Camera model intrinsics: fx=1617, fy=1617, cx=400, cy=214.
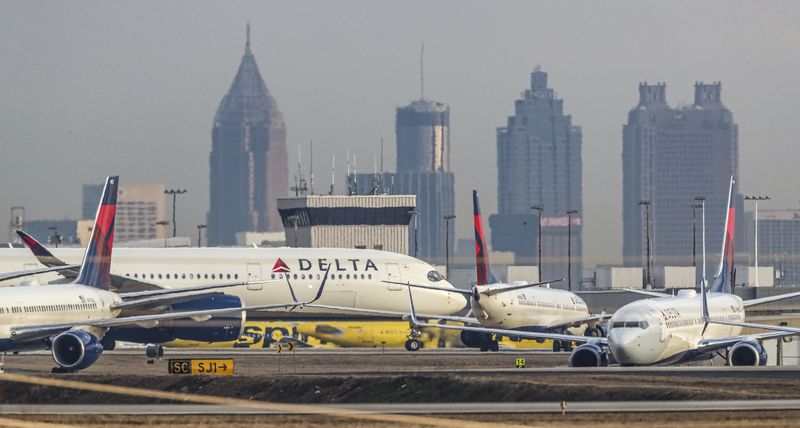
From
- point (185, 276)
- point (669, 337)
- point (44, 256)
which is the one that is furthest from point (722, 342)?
point (44, 256)

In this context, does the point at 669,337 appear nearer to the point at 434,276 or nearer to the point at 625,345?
the point at 625,345

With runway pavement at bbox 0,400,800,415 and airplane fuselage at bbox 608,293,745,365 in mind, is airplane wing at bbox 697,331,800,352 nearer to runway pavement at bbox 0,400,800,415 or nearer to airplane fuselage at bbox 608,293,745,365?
airplane fuselage at bbox 608,293,745,365

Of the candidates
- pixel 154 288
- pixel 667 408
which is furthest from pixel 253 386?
pixel 154 288

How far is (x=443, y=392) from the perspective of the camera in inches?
2361

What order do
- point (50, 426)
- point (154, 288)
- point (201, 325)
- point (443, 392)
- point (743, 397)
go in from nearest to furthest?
point (50, 426), point (743, 397), point (443, 392), point (201, 325), point (154, 288)

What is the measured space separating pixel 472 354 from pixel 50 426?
50576 mm

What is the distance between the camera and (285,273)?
4486 inches

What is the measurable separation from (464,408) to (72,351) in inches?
1035

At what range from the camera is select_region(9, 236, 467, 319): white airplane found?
11125 centimetres

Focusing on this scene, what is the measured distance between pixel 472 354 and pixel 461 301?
2030 cm

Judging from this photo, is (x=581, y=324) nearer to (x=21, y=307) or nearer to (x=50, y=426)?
(x=21, y=307)

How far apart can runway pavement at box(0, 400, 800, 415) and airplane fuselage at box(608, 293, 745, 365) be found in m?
21.9

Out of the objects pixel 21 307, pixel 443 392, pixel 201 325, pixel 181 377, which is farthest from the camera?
pixel 201 325

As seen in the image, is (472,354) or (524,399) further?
(472,354)
